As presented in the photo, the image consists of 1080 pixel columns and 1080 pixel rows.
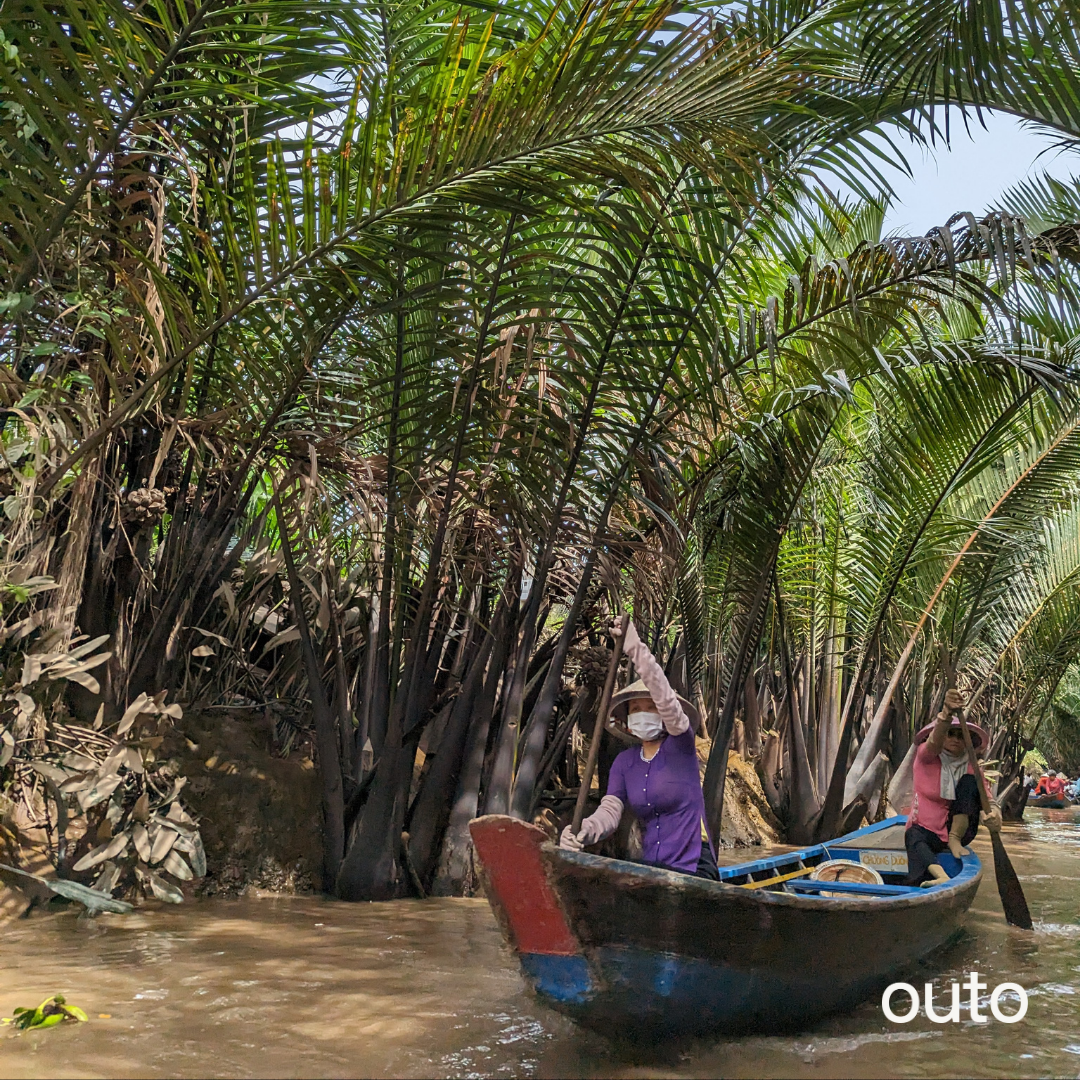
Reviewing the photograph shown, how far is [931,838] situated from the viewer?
Result: 5.72 m

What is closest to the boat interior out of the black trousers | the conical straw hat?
the black trousers

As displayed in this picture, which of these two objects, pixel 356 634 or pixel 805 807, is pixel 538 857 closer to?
pixel 356 634

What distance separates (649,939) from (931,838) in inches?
135

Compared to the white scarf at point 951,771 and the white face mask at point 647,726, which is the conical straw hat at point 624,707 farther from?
the white scarf at point 951,771

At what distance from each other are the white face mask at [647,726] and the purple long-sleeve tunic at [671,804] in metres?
0.05

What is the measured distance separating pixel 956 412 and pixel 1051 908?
11.4 feet

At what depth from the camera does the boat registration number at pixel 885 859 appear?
21.6 feet

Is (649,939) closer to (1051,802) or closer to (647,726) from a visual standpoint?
(647,726)

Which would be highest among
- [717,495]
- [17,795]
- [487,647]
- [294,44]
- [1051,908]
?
[294,44]

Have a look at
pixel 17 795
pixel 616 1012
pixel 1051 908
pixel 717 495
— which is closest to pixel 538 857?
pixel 616 1012

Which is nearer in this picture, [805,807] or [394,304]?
[394,304]

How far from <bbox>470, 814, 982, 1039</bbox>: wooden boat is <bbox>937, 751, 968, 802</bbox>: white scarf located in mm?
2545

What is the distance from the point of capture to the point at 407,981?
3.91m

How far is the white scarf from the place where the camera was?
18.5 ft
